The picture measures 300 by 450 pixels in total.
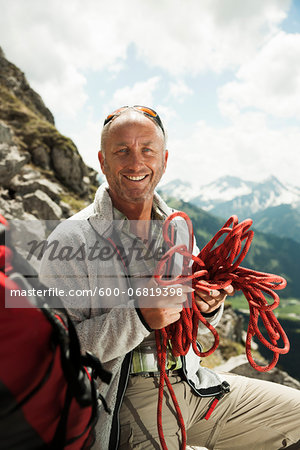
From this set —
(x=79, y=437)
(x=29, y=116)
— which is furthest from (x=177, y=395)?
(x=29, y=116)

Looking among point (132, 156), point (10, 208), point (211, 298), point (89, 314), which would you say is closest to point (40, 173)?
point (10, 208)

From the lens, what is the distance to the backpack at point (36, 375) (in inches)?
49.1

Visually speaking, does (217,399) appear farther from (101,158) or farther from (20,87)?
(20,87)

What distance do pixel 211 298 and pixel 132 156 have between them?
1.78m

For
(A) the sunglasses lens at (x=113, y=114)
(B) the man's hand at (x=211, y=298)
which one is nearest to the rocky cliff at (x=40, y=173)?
(B) the man's hand at (x=211, y=298)

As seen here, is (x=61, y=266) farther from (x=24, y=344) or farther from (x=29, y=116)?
(x=29, y=116)

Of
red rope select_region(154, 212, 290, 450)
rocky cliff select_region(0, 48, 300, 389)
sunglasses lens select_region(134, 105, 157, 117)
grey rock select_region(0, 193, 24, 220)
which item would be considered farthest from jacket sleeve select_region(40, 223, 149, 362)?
grey rock select_region(0, 193, 24, 220)

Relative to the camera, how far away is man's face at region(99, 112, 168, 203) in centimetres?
303

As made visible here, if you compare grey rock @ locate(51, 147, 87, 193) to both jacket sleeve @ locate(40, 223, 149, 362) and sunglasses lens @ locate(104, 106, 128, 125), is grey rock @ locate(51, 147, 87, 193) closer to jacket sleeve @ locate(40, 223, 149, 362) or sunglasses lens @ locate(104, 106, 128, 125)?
sunglasses lens @ locate(104, 106, 128, 125)

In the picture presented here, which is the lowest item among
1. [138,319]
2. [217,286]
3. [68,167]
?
[138,319]

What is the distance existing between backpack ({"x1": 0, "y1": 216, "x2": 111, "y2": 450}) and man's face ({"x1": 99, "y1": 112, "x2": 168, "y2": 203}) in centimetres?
179

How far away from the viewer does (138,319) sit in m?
2.25

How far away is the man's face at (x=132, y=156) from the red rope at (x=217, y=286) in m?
0.72

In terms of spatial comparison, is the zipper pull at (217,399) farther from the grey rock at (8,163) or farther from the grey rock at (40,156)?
the grey rock at (40,156)
